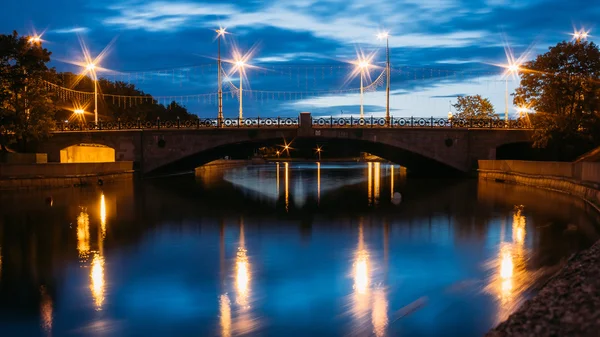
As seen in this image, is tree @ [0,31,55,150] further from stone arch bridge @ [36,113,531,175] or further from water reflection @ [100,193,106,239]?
water reflection @ [100,193,106,239]

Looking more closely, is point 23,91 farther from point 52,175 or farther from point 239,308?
point 239,308

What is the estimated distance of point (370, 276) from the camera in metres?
14.2

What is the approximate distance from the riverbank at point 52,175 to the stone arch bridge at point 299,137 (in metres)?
12.0

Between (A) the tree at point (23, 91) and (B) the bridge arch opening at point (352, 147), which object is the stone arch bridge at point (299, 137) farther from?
(A) the tree at point (23, 91)

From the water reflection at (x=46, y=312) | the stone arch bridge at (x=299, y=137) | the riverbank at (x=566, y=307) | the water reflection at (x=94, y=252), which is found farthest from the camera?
the stone arch bridge at (x=299, y=137)

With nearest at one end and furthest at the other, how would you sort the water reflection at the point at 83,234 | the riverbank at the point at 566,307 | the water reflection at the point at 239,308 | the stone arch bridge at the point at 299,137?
the riverbank at the point at 566,307 → the water reflection at the point at 239,308 → the water reflection at the point at 83,234 → the stone arch bridge at the point at 299,137

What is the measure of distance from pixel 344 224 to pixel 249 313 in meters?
13.1

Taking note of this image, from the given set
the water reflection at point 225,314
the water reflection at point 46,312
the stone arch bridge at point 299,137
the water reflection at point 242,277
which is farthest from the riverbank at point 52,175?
the water reflection at point 225,314

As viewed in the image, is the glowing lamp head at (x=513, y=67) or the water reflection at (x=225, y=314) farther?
the glowing lamp head at (x=513, y=67)

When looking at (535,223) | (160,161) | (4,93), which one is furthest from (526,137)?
(4,93)

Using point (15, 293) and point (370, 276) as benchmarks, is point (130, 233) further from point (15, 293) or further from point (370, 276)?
point (370, 276)

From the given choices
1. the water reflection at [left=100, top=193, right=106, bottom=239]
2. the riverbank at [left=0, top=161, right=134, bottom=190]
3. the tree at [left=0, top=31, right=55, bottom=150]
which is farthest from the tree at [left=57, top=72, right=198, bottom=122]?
the water reflection at [left=100, top=193, right=106, bottom=239]

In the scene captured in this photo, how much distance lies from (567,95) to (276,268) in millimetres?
46903

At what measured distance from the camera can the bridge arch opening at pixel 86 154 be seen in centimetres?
6266
